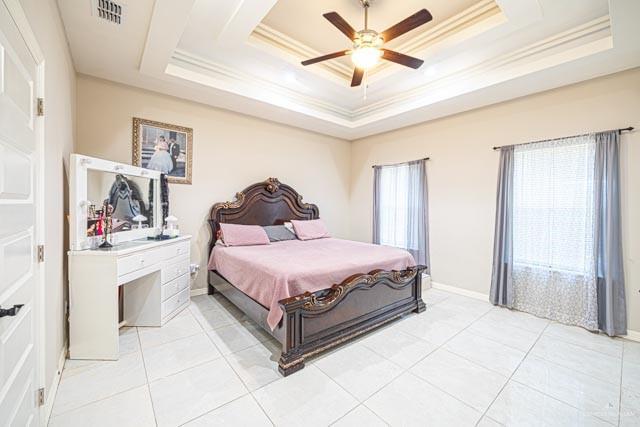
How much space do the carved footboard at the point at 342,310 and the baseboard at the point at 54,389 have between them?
1.38 m

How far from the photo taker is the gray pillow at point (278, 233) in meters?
4.16

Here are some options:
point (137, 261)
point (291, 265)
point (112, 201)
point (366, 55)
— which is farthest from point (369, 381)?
point (112, 201)

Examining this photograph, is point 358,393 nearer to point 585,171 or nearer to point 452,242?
point 452,242

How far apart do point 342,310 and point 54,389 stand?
208 cm

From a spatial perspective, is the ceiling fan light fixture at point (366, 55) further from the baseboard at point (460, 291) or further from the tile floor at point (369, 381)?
the baseboard at point (460, 291)

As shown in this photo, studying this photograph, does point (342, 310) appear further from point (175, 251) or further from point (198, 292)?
point (198, 292)

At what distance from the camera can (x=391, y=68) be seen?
136 inches

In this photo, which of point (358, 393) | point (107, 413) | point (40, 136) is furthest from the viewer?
point (358, 393)

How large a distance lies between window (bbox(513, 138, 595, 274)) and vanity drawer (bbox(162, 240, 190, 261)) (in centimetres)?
409

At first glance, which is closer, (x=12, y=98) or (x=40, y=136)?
(x=12, y=98)

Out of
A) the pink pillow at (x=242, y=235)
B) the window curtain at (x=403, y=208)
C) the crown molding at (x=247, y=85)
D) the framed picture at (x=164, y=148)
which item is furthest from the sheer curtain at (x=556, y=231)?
the framed picture at (x=164, y=148)

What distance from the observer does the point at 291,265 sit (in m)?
2.56

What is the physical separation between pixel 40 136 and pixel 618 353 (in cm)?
463

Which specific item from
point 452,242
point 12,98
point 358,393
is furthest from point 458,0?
point 358,393
